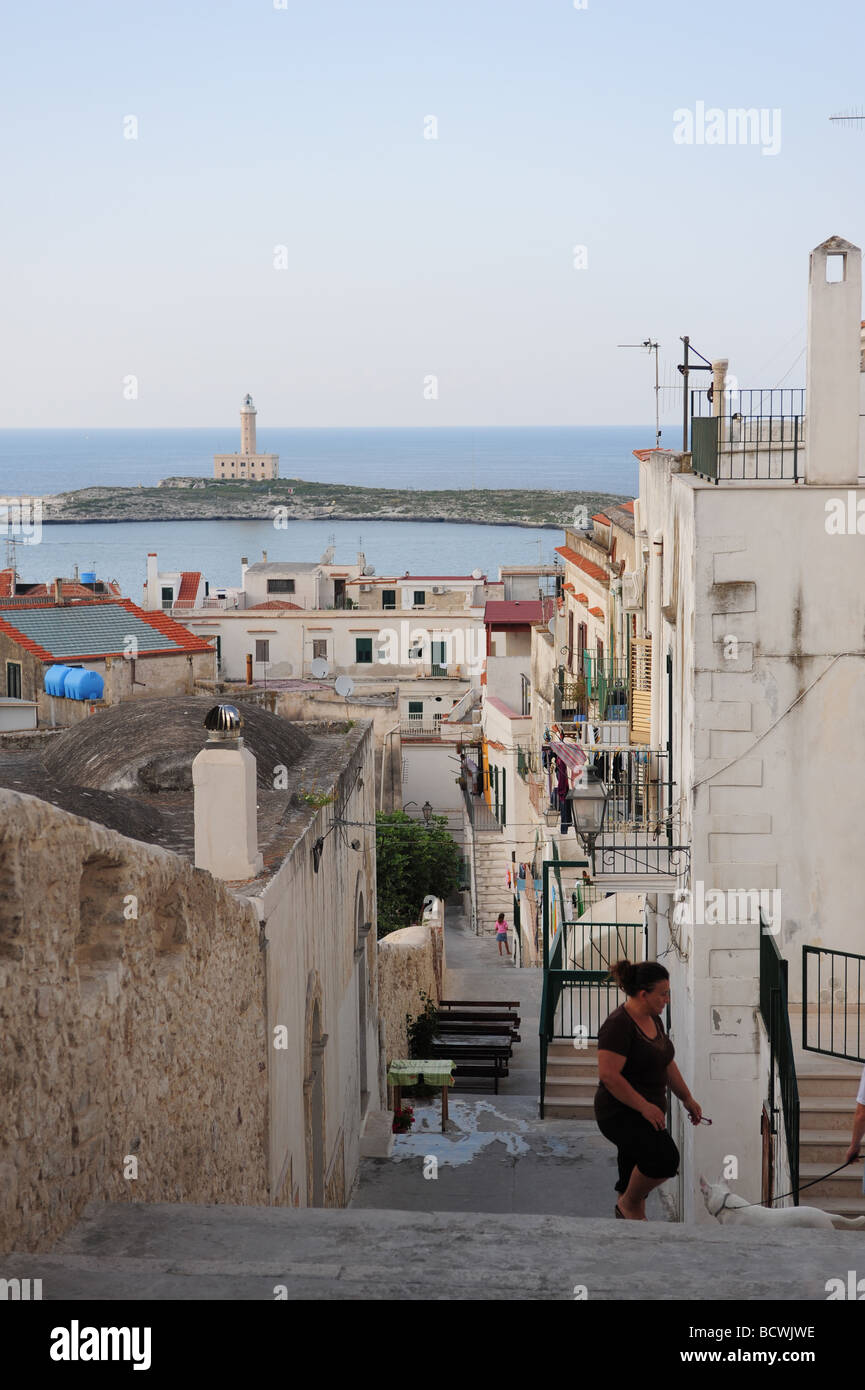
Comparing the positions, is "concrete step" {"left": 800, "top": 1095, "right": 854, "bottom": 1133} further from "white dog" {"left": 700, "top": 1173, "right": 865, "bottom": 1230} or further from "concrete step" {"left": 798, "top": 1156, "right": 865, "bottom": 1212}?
"white dog" {"left": 700, "top": 1173, "right": 865, "bottom": 1230}

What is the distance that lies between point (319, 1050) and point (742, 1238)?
723 cm

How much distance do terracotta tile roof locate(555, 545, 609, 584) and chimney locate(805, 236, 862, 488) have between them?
17900 millimetres

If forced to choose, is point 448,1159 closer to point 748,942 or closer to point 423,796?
point 748,942

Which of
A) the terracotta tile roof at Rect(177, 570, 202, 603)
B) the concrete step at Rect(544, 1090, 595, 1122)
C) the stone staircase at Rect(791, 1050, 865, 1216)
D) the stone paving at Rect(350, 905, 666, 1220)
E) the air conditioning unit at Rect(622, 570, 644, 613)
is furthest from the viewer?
the terracotta tile roof at Rect(177, 570, 202, 603)

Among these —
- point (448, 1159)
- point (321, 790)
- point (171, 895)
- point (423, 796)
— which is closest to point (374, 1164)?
point (448, 1159)

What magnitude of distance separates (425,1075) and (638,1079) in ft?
29.5

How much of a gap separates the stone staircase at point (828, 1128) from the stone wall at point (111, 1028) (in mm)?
3470

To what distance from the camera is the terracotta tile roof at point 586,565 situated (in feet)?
98.7

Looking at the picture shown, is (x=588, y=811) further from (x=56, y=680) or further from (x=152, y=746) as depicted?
(x=56, y=680)

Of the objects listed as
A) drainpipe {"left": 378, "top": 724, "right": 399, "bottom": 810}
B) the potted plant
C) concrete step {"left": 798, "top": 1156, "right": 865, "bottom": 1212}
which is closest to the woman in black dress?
concrete step {"left": 798, "top": 1156, "right": 865, "bottom": 1212}

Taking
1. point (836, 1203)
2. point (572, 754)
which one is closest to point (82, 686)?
point (572, 754)

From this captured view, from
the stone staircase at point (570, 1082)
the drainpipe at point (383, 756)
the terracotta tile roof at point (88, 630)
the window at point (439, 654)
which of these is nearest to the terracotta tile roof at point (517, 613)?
the drainpipe at point (383, 756)

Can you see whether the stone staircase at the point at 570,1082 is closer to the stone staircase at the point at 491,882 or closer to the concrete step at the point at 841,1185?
the concrete step at the point at 841,1185

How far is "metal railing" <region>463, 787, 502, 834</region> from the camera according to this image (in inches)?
1672
